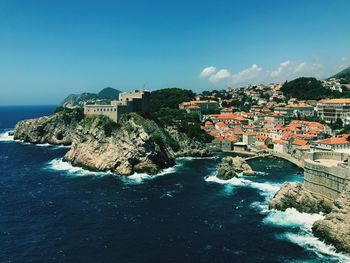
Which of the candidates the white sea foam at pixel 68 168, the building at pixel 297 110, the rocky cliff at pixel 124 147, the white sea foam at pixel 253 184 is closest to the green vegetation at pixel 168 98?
the building at pixel 297 110

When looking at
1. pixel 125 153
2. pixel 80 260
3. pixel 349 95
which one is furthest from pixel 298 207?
pixel 349 95

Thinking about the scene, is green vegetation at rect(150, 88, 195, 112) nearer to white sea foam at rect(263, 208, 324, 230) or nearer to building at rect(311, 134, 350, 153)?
building at rect(311, 134, 350, 153)

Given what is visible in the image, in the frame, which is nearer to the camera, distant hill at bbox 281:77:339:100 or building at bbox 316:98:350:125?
building at bbox 316:98:350:125

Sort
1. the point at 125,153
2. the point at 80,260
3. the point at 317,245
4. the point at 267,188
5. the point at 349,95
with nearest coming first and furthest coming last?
1. the point at 80,260
2. the point at 317,245
3. the point at 267,188
4. the point at 125,153
5. the point at 349,95

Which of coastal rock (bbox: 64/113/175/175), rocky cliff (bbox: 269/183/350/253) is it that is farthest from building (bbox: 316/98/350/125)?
rocky cliff (bbox: 269/183/350/253)

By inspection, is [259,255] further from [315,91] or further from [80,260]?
[315,91]

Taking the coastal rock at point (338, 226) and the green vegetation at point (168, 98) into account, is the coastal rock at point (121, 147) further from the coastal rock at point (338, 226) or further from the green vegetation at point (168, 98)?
the green vegetation at point (168, 98)

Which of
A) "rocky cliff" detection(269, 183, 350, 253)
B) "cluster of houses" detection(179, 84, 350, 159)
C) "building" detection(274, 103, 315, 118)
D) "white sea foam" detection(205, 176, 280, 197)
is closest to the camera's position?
"rocky cliff" detection(269, 183, 350, 253)
